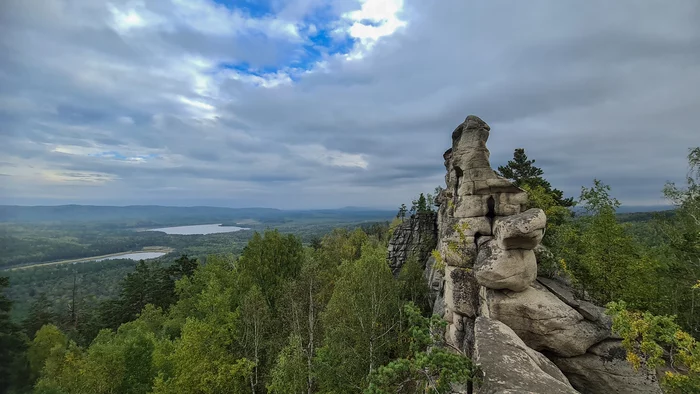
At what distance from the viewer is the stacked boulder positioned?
1084cm

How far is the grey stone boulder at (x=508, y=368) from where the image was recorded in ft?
22.1

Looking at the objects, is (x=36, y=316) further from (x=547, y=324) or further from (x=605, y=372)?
(x=605, y=372)

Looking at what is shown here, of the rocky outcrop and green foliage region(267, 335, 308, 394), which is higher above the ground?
the rocky outcrop

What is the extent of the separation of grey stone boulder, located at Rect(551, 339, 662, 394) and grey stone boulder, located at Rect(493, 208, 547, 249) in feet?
17.9

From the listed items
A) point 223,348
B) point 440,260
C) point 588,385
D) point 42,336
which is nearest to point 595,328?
point 588,385

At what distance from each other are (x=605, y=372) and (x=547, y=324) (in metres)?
3.02

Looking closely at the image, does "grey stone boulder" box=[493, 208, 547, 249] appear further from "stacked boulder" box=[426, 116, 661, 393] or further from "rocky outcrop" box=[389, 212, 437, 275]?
"rocky outcrop" box=[389, 212, 437, 275]

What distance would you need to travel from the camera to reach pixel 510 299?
1432cm

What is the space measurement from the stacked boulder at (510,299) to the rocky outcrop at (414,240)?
2579 cm

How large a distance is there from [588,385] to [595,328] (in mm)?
2538

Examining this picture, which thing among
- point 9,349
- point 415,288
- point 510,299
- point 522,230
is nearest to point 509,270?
point 510,299

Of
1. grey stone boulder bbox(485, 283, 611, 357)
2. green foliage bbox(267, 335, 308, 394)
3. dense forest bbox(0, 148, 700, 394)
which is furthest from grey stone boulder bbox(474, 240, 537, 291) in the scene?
green foliage bbox(267, 335, 308, 394)

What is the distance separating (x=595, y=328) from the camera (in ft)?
45.4

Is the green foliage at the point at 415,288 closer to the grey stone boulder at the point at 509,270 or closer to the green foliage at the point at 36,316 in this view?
the grey stone boulder at the point at 509,270
